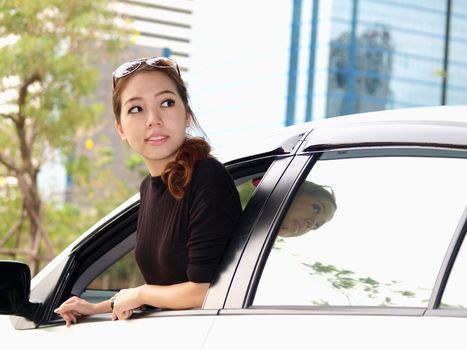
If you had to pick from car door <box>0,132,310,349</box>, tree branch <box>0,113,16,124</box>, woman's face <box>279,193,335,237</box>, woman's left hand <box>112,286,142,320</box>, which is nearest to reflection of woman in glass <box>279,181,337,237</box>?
woman's face <box>279,193,335,237</box>

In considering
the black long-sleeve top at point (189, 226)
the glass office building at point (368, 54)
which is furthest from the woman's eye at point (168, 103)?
the glass office building at point (368, 54)

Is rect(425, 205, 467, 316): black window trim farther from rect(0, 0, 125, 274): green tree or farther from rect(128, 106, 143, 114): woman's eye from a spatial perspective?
rect(0, 0, 125, 274): green tree

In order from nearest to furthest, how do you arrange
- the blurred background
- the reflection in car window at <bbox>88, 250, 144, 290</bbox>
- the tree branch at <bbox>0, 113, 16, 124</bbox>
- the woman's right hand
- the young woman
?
the young woman → the woman's right hand → the tree branch at <bbox>0, 113, 16, 124</bbox> → the reflection in car window at <bbox>88, 250, 144, 290</bbox> → the blurred background

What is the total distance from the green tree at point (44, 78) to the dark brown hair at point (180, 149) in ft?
48.2

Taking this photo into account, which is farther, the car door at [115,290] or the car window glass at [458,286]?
the car door at [115,290]

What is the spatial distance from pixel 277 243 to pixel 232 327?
9.9 inches

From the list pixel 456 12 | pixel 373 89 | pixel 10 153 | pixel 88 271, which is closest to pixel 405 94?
pixel 373 89

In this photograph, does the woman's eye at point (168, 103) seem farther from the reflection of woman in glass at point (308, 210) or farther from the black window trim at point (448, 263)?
the black window trim at point (448, 263)

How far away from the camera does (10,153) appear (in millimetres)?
19297

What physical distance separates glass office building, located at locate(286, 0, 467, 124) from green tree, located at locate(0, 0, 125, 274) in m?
55.2

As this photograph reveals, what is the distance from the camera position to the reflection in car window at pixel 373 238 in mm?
1972

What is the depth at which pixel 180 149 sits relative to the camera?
2785 millimetres

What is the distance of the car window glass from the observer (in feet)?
6.05

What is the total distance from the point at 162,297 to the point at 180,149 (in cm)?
44
